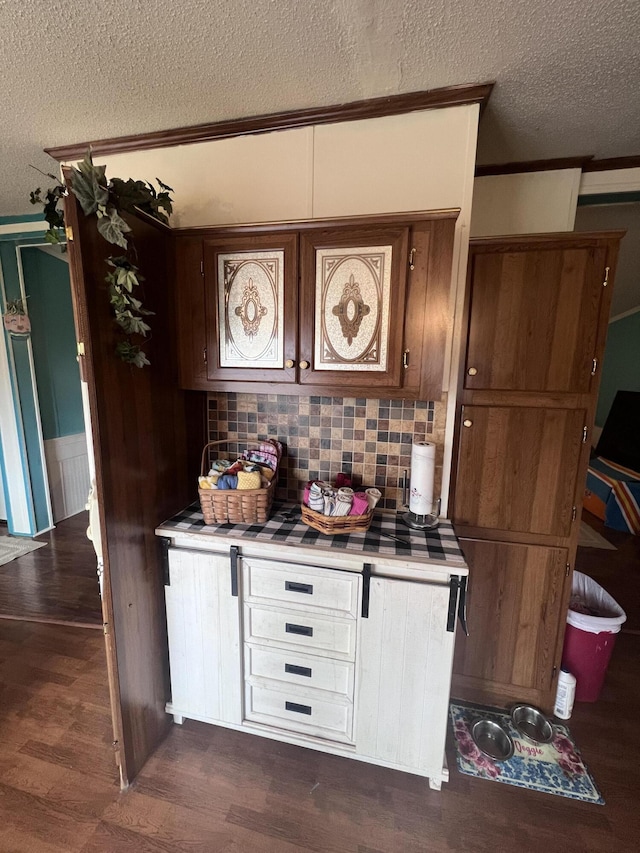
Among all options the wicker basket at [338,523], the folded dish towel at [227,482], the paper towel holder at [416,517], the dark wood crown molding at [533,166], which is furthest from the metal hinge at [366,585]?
the dark wood crown molding at [533,166]

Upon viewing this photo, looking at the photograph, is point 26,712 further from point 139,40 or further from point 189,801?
point 139,40

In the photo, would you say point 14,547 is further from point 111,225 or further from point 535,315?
point 535,315

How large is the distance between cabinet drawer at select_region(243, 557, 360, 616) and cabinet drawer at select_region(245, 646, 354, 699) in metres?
0.21

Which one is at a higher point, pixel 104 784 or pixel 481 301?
pixel 481 301

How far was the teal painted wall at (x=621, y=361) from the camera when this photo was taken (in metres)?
4.74

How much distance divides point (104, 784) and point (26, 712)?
0.58 meters

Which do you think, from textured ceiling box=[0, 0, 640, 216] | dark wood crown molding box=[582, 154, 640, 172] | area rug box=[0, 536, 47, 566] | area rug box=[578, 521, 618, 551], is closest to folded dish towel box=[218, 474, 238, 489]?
textured ceiling box=[0, 0, 640, 216]

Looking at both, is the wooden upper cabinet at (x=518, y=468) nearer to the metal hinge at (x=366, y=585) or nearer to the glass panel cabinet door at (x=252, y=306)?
the metal hinge at (x=366, y=585)

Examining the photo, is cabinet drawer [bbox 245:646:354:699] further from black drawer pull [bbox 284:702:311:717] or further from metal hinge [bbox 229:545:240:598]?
metal hinge [bbox 229:545:240:598]

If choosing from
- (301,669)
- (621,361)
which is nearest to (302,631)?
(301,669)

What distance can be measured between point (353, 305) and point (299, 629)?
1.21 metres

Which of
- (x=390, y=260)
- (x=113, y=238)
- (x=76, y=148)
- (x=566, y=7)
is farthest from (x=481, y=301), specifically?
(x=76, y=148)

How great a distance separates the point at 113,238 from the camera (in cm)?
110

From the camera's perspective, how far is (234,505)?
1435mm
